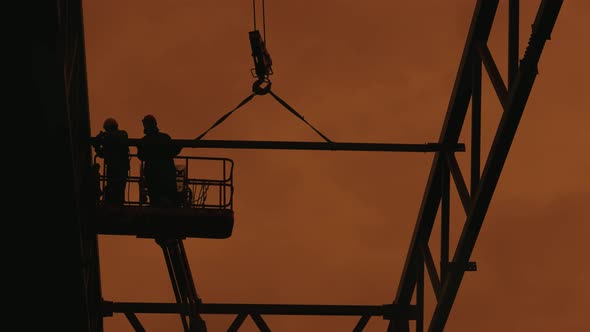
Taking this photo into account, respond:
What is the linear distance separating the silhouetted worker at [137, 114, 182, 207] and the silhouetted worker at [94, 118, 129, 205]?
10.4 inches

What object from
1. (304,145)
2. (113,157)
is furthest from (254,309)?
(113,157)

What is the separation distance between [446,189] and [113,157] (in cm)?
434

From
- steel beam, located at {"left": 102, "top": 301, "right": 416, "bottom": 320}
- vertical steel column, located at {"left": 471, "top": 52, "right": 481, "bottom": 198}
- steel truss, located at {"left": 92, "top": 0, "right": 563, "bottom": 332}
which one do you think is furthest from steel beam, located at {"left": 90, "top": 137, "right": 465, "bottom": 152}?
steel beam, located at {"left": 102, "top": 301, "right": 416, "bottom": 320}

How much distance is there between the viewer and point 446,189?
86.3ft

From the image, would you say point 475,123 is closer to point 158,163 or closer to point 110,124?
point 158,163

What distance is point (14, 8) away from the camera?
20.4 meters

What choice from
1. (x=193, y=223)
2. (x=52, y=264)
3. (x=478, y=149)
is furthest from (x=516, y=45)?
(x=52, y=264)

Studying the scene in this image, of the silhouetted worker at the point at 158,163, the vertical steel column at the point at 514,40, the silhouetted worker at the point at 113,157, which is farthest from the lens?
the silhouetted worker at the point at 113,157

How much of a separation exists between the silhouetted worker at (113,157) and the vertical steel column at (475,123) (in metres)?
4.34

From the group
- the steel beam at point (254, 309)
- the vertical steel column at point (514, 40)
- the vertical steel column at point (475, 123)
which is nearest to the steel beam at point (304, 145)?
the vertical steel column at point (475, 123)

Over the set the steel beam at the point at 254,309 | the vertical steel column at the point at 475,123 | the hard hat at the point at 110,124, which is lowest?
the steel beam at the point at 254,309

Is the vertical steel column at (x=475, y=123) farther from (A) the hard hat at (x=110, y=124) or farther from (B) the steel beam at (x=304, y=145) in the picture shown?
(A) the hard hat at (x=110, y=124)

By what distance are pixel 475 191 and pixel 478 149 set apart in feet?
1.73

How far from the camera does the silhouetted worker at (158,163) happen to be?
25.3 meters
